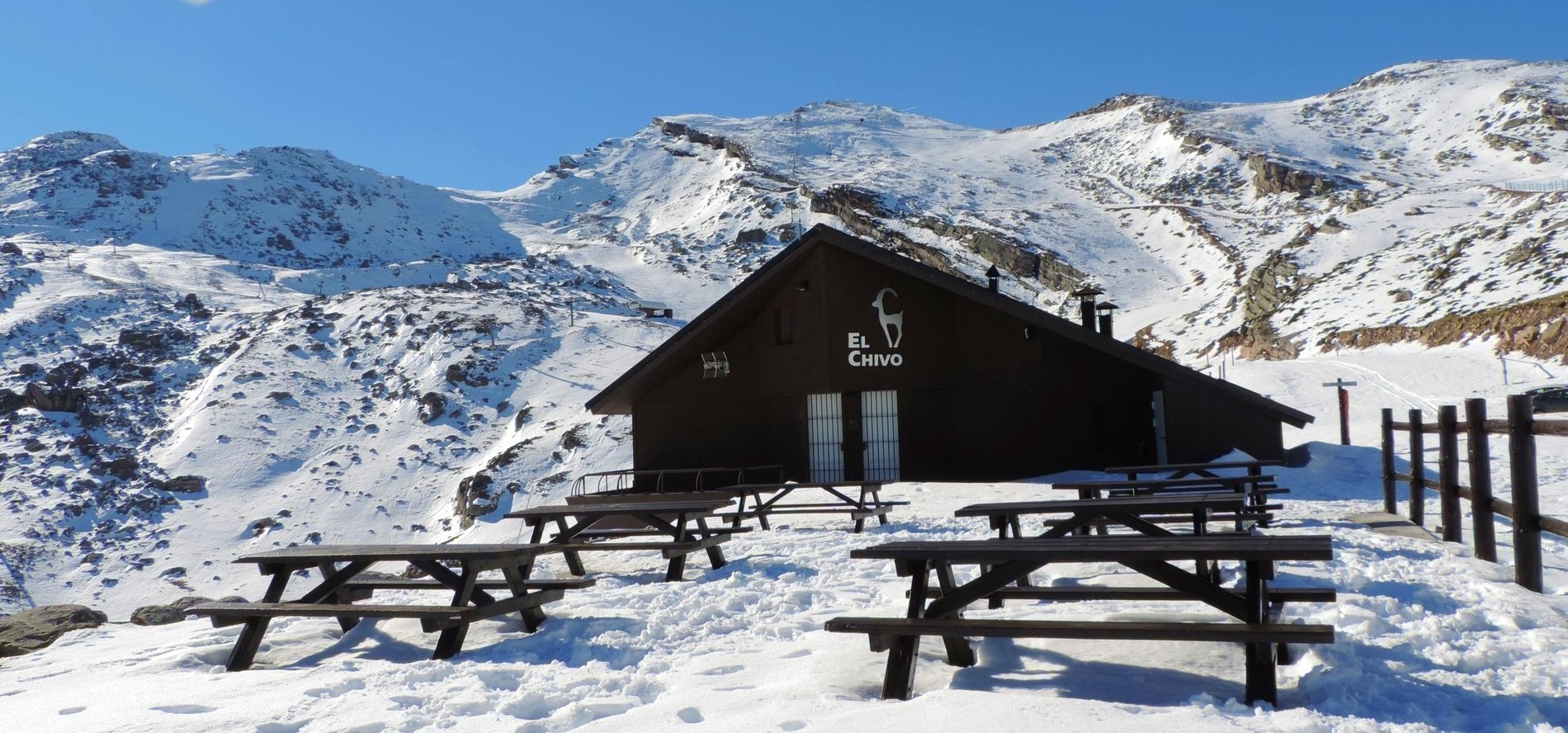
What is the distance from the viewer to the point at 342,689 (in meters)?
4.64

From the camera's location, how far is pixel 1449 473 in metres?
7.96

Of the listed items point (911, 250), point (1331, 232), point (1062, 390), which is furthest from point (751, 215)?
point (1062, 390)

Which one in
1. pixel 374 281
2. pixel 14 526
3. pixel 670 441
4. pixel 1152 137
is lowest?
pixel 14 526

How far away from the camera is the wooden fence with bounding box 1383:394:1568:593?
235 inches

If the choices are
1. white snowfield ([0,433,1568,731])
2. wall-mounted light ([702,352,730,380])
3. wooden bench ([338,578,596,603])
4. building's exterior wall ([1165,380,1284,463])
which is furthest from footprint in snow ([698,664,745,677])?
wall-mounted light ([702,352,730,380])

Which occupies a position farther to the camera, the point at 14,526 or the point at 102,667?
the point at 14,526

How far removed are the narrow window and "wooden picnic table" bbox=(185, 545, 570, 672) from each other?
39.5 feet

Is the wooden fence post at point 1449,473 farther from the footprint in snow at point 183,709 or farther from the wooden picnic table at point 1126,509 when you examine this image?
the footprint in snow at point 183,709

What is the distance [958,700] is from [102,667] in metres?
4.59

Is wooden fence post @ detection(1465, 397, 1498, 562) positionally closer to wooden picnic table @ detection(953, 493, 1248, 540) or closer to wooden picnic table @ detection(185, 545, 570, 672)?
wooden picnic table @ detection(953, 493, 1248, 540)

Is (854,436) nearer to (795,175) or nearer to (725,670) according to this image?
(725,670)

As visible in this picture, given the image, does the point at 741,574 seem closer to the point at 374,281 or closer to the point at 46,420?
the point at 46,420

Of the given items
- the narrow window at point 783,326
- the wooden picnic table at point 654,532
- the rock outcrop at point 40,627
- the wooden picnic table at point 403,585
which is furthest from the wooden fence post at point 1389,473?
the rock outcrop at point 40,627

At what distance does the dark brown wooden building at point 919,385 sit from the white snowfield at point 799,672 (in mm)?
10171
